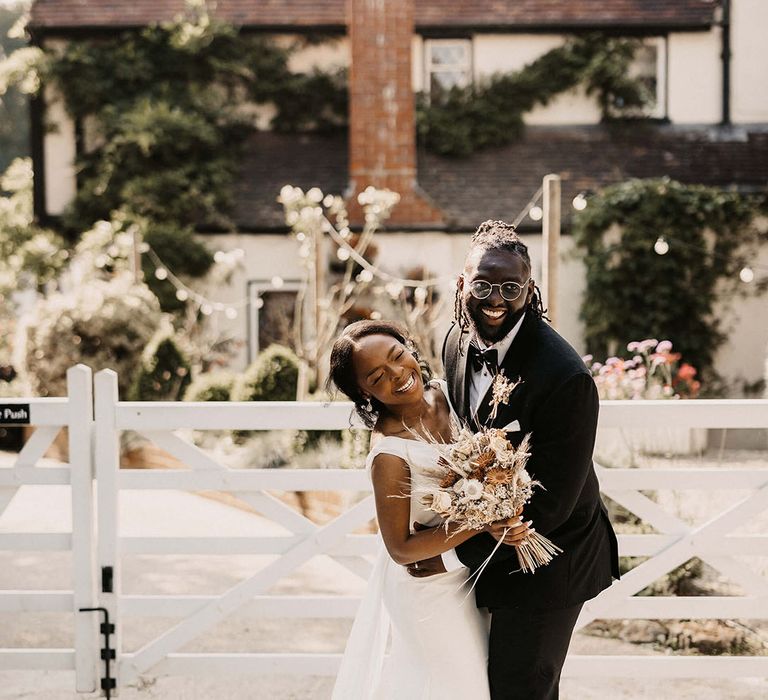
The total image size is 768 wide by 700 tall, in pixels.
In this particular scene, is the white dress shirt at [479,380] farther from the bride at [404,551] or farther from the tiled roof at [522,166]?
the tiled roof at [522,166]

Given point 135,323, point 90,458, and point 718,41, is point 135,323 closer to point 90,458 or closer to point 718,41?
point 90,458

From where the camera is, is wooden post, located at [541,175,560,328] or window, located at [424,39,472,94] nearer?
wooden post, located at [541,175,560,328]

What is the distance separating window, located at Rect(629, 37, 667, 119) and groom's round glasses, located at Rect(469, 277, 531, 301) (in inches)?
585

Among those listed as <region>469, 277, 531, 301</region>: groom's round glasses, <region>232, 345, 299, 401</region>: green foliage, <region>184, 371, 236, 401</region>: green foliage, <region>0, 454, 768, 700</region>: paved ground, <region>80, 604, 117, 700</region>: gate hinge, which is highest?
<region>469, 277, 531, 301</region>: groom's round glasses

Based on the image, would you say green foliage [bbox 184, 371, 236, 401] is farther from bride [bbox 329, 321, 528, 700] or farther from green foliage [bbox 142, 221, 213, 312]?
bride [bbox 329, 321, 528, 700]

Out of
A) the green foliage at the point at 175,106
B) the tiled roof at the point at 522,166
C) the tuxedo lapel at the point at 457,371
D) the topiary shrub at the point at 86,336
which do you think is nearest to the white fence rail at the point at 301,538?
the tuxedo lapel at the point at 457,371

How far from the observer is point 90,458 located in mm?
4309

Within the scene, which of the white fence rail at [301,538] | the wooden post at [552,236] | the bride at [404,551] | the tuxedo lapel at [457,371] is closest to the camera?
the bride at [404,551]

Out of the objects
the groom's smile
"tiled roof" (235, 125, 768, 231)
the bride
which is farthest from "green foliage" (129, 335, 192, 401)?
the groom's smile

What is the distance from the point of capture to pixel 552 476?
2848 mm

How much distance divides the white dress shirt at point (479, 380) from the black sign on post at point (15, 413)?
2091 mm

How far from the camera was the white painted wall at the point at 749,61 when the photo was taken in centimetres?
1659

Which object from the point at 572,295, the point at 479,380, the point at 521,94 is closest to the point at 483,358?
the point at 479,380

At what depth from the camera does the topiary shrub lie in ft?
39.9
